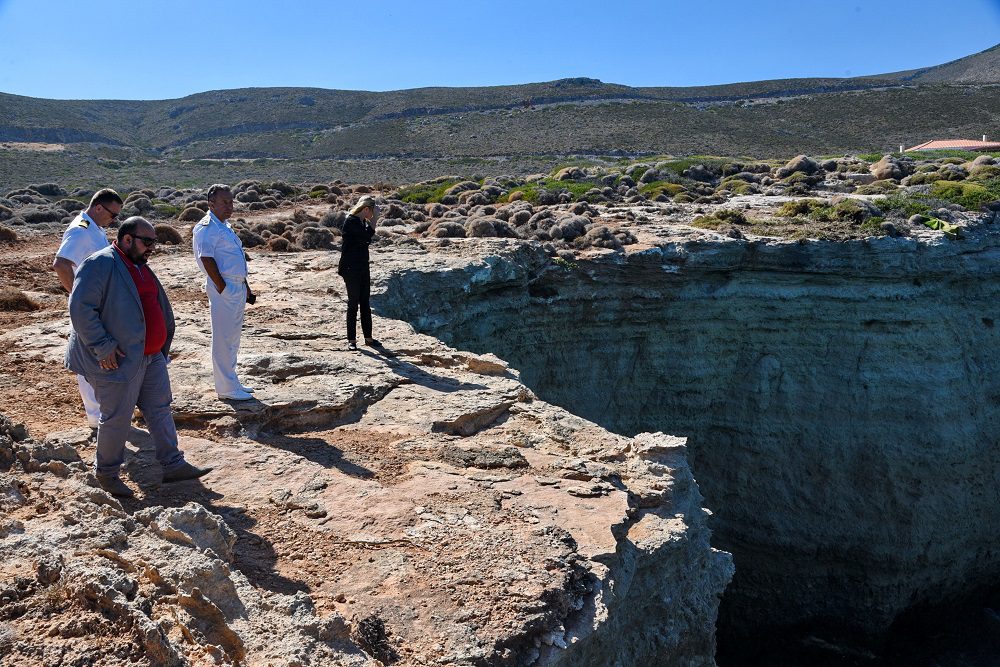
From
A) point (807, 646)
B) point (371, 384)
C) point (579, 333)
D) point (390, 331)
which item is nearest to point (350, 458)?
point (371, 384)

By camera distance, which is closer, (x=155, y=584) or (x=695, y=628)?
(x=155, y=584)

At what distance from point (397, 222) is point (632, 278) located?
23.2 feet

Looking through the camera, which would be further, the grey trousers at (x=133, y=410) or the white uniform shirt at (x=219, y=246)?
the white uniform shirt at (x=219, y=246)

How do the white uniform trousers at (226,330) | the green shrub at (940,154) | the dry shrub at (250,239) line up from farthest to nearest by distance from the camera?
1. the green shrub at (940,154)
2. the dry shrub at (250,239)
3. the white uniform trousers at (226,330)

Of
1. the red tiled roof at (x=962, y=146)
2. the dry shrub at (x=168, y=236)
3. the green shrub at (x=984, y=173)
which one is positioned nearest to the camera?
the dry shrub at (x=168, y=236)

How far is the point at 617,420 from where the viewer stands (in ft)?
48.7

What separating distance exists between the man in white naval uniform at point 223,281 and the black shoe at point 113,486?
1760 mm

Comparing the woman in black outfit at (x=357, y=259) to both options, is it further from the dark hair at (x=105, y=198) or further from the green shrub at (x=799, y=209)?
the green shrub at (x=799, y=209)

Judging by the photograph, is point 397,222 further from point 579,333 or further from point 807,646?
point 807,646

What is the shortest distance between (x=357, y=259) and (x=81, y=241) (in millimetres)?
2867

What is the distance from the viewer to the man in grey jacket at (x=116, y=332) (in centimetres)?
457

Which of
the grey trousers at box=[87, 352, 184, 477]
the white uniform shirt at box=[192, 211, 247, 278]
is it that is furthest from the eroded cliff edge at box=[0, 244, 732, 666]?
the white uniform shirt at box=[192, 211, 247, 278]

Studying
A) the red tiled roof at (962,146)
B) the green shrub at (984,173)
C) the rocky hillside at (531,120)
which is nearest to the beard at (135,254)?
the green shrub at (984,173)

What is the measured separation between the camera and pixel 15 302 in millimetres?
9688
